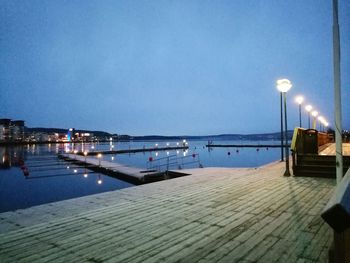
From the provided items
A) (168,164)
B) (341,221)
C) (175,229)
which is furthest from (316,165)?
(168,164)

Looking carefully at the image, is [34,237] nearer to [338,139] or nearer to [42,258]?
[42,258]

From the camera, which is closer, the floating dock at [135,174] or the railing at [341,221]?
the railing at [341,221]

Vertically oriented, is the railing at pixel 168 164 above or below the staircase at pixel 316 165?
below

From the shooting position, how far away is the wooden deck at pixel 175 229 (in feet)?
14.0

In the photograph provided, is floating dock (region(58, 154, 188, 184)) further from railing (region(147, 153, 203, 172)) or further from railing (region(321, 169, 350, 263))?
railing (region(321, 169, 350, 263))

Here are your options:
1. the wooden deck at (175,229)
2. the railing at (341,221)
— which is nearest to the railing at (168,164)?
the wooden deck at (175,229)

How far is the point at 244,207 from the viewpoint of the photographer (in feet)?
22.8

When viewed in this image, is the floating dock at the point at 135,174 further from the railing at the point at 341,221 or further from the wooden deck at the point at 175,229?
the railing at the point at 341,221

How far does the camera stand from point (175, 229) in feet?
17.8

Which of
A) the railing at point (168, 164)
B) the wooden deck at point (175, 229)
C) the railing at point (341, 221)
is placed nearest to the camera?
the railing at point (341, 221)

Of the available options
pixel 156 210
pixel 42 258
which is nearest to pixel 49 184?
pixel 156 210

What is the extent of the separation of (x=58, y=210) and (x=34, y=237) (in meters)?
2.24

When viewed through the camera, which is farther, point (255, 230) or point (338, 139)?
point (338, 139)

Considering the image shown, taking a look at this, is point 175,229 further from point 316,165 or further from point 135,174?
point 135,174
